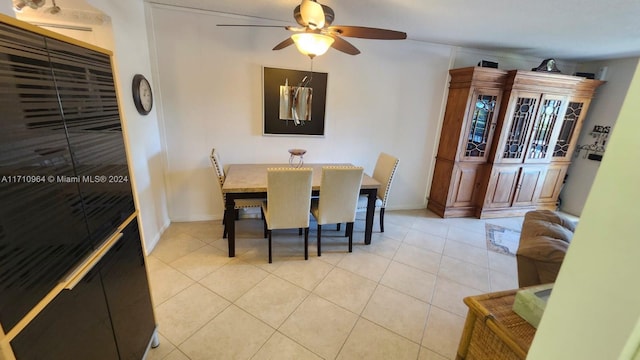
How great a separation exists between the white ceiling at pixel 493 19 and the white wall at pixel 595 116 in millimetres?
439

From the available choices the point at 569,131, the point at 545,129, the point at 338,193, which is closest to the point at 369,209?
the point at 338,193

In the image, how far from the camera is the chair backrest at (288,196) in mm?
2295

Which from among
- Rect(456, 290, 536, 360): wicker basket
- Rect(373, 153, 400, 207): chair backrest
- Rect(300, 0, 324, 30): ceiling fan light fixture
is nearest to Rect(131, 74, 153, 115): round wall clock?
Rect(300, 0, 324, 30): ceiling fan light fixture

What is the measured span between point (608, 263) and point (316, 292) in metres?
1.99

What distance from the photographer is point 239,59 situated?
303 cm

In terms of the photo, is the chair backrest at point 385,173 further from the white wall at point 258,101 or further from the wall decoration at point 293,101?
the wall decoration at point 293,101

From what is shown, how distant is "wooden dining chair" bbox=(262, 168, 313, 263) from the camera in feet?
7.53

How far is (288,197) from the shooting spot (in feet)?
7.93

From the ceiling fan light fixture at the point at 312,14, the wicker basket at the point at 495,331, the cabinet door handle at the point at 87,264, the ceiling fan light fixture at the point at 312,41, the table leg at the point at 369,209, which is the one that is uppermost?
the ceiling fan light fixture at the point at 312,14

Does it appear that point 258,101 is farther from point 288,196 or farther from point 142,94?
point 288,196

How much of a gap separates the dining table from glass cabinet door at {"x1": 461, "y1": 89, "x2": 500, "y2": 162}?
70.4 inches

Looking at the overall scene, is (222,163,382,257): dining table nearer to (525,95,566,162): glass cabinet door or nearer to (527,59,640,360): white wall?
(527,59,640,360): white wall

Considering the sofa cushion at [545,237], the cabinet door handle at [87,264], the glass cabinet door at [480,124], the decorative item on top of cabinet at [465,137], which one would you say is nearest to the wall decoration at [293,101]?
the decorative item on top of cabinet at [465,137]

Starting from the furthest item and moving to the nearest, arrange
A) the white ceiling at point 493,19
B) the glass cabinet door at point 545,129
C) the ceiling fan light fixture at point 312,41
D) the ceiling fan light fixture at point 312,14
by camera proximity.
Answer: the glass cabinet door at point 545,129
the white ceiling at point 493,19
the ceiling fan light fixture at point 312,41
the ceiling fan light fixture at point 312,14
